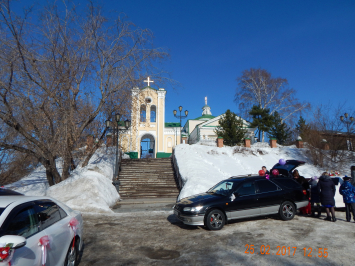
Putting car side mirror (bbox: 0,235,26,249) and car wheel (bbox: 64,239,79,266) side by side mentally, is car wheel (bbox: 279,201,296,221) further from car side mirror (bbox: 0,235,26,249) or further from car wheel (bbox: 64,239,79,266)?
car side mirror (bbox: 0,235,26,249)

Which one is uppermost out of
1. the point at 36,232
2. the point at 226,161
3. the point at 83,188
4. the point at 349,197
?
the point at 226,161

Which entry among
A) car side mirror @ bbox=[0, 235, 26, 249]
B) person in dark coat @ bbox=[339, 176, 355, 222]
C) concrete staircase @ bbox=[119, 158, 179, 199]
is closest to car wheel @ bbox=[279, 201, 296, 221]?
person in dark coat @ bbox=[339, 176, 355, 222]

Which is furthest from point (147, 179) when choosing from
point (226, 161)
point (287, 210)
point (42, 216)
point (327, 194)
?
point (42, 216)

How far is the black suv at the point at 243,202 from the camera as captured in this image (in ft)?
22.9

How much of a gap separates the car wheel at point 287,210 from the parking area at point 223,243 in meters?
0.22

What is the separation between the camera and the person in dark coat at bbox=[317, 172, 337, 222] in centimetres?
762

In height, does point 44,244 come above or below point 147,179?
above

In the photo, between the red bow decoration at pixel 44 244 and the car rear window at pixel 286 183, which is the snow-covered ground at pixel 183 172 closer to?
the car rear window at pixel 286 183

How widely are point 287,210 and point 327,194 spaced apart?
1.32 meters

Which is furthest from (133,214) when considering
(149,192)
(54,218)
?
(54,218)

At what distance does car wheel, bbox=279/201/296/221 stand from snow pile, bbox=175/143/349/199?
5403 mm

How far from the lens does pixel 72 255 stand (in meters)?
4.17
